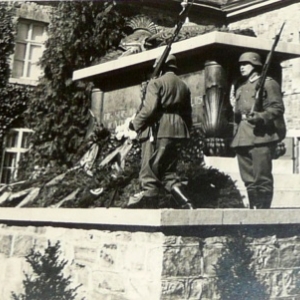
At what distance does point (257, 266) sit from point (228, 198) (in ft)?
2.54

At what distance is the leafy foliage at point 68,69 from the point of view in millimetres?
4438

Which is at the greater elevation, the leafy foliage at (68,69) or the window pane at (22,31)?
the window pane at (22,31)

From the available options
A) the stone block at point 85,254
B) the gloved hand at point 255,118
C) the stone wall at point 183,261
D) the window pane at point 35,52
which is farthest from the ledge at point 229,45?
the window pane at point 35,52

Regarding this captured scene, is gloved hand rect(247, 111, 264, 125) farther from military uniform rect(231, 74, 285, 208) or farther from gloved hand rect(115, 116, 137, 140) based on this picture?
gloved hand rect(115, 116, 137, 140)

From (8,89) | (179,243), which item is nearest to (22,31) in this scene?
(8,89)

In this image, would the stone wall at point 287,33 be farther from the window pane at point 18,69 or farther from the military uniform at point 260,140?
the window pane at point 18,69

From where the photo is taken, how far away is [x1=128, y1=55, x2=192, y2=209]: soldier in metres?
2.42

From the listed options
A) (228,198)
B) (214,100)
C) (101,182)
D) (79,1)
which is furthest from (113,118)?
(79,1)

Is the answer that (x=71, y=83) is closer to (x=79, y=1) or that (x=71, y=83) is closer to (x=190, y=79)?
(x=79, y=1)

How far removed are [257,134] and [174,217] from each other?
2.39 ft

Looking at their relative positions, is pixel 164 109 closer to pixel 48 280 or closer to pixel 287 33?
pixel 48 280

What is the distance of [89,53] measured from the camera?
4.59m

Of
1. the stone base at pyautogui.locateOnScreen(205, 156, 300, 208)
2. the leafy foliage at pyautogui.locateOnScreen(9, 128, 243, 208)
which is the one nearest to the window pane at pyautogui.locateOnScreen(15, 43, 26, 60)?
the leafy foliage at pyautogui.locateOnScreen(9, 128, 243, 208)

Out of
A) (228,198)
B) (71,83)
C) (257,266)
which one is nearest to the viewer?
(257,266)
